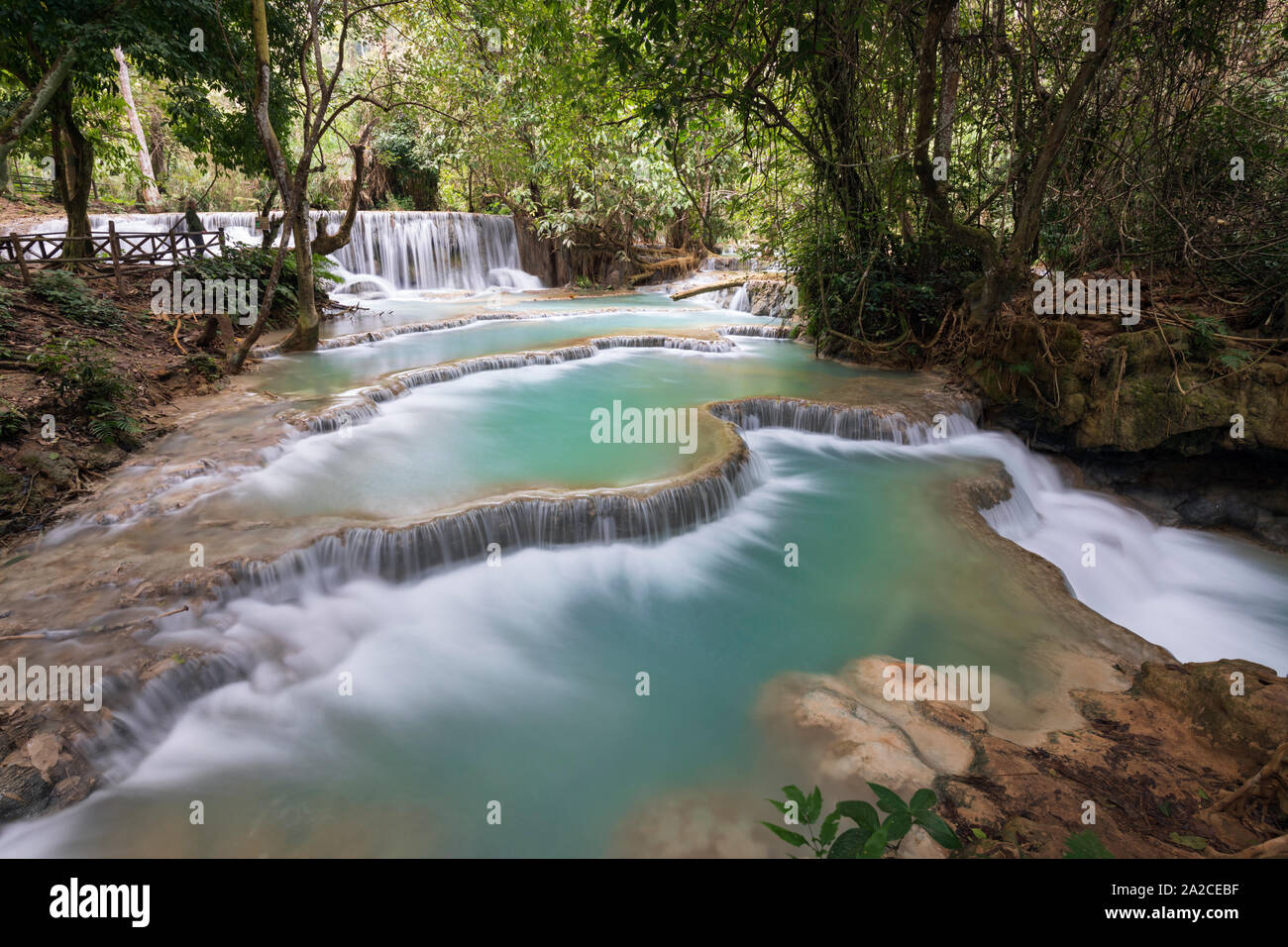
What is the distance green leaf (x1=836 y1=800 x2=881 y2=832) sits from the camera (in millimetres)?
1896

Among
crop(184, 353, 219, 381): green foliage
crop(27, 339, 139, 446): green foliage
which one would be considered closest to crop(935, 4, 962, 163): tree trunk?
crop(27, 339, 139, 446): green foliage

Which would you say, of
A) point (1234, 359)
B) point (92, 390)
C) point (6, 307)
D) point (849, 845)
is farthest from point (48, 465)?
point (1234, 359)

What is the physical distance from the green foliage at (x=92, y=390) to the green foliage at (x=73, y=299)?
8.68ft

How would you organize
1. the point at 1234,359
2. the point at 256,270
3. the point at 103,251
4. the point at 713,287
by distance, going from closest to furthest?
the point at 1234,359 → the point at 256,270 → the point at 103,251 → the point at 713,287

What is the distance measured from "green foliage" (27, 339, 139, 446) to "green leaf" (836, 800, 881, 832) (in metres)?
7.03

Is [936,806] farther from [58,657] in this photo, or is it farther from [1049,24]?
[1049,24]

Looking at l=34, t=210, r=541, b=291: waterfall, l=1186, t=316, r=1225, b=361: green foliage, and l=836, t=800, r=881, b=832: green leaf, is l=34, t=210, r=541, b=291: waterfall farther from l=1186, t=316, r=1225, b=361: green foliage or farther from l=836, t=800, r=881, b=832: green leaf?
l=836, t=800, r=881, b=832: green leaf

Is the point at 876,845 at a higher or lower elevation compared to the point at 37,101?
lower

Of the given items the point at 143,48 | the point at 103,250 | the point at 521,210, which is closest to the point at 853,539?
the point at 143,48

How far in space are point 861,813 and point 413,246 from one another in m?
22.5

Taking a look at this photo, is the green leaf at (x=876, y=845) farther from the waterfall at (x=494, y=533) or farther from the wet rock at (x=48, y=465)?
the wet rock at (x=48, y=465)

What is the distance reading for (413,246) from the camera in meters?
20.8

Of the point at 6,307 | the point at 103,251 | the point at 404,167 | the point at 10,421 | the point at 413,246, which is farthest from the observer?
the point at 404,167

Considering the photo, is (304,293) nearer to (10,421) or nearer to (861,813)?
(10,421)
